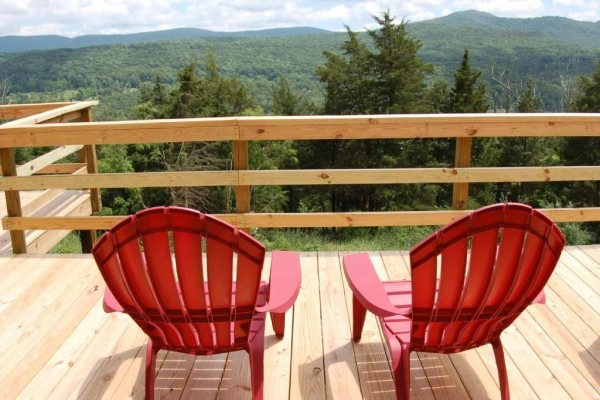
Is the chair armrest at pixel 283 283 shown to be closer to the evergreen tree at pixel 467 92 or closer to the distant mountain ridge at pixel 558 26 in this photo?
the evergreen tree at pixel 467 92

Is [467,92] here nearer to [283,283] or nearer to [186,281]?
[283,283]

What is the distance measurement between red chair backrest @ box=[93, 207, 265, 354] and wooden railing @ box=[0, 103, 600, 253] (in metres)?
1.51

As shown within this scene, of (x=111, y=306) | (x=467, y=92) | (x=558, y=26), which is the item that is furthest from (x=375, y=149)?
(x=558, y=26)

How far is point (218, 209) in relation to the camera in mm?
26578

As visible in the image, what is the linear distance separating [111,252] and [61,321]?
4.11 ft

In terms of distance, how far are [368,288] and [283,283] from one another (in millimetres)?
351

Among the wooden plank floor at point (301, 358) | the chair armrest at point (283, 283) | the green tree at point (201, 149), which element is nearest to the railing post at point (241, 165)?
the wooden plank floor at point (301, 358)

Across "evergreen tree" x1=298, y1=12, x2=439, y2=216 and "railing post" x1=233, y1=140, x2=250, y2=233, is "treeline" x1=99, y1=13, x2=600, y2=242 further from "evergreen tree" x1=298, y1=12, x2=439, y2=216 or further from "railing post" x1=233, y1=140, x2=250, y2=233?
"railing post" x1=233, y1=140, x2=250, y2=233

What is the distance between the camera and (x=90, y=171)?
17.6 ft

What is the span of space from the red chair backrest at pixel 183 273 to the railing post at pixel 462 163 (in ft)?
7.01

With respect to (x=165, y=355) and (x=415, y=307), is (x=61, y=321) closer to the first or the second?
(x=165, y=355)

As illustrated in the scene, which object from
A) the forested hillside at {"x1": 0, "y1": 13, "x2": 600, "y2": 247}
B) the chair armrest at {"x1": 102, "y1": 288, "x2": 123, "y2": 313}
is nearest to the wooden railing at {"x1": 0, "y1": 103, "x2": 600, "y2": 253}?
the chair armrest at {"x1": 102, "y1": 288, "x2": 123, "y2": 313}

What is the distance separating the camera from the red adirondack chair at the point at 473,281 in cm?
182

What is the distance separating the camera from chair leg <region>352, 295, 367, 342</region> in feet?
8.48
